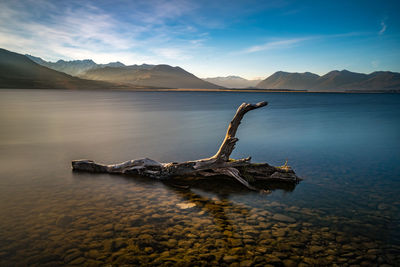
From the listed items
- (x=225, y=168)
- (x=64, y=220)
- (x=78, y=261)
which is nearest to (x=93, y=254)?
(x=78, y=261)

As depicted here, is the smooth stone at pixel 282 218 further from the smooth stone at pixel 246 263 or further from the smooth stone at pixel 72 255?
the smooth stone at pixel 72 255

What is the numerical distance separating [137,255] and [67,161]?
1105cm

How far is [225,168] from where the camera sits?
1089 centimetres

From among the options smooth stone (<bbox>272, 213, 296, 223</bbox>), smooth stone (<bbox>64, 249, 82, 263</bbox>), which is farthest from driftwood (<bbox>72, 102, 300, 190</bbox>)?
smooth stone (<bbox>64, 249, 82, 263</bbox>)

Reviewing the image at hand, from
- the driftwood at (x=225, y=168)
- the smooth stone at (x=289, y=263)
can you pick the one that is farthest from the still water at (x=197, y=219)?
the driftwood at (x=225, y=168)

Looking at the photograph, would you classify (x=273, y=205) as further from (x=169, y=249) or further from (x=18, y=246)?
(x=18, y=246)

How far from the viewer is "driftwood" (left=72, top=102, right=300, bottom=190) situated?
10.9 m

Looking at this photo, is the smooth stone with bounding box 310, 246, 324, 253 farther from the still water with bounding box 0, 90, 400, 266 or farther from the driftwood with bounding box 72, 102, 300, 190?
the driftwood with bounding box 72, 102, 300, 190

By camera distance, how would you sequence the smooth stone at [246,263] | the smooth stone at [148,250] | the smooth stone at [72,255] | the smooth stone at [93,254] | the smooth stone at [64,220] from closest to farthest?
the smooth stone at [246,263], the smooth stone at [72,255], the smooth stone at [93,254], the smooth stone at [148,250], the smooth stone at [64,220]

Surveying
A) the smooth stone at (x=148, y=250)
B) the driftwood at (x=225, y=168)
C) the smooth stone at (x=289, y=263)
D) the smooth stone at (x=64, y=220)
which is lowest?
the smooth stone at (x=148, y=250)

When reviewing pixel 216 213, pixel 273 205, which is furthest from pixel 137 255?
pixel 273 205

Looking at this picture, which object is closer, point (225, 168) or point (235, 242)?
point (235, 242)

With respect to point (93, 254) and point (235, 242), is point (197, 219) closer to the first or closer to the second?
point (235, 242)

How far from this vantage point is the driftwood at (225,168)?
35.7ft
